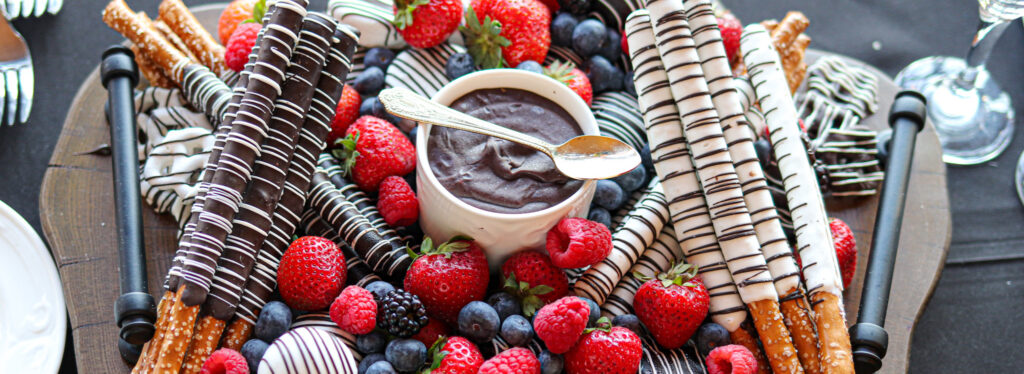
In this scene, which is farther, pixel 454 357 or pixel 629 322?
pixel 629 322

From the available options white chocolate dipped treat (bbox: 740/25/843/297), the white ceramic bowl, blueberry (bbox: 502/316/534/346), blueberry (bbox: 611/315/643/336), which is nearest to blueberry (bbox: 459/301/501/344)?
blueberry (bbox: 502/316/534/346)

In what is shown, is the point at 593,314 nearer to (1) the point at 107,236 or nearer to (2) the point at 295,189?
(2) the point at 295,189

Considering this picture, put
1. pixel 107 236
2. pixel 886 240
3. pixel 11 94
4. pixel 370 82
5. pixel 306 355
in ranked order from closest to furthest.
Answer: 1. pixel 306 355
2. pixel 886 240
3. pixel 107 236
4. pixel 370 82
5. pixel 11 94

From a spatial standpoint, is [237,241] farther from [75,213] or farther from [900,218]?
[900,218]

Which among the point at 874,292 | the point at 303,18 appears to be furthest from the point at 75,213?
the point at 874,292

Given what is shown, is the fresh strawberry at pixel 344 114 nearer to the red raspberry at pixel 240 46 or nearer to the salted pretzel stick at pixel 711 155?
the red raspberry at pixel 240 46

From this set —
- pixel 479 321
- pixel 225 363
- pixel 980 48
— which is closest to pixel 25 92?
pixel 225 363

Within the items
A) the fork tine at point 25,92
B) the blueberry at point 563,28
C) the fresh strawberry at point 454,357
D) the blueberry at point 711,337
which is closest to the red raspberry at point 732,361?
the blueberry at point 711,337
